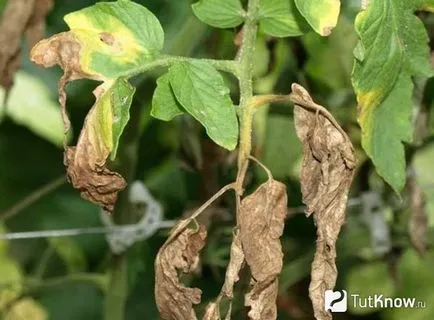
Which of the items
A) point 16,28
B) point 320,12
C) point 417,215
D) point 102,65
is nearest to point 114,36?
point 102,65

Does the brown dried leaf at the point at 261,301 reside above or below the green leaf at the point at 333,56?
above

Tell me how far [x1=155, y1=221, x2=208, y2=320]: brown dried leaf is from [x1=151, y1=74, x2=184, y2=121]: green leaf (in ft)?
0.24

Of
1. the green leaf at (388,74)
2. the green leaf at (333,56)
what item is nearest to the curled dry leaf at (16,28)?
the green leaf at (333,56)

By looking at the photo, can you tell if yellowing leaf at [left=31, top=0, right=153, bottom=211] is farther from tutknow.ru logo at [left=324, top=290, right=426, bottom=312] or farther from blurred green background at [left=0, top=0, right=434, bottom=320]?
tutknow.ru logo at [left=324, top=290, right=426, bottom=312]

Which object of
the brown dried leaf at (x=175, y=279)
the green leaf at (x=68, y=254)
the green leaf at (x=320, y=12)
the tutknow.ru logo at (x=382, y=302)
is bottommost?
the green leaf at (x=68, y=254)

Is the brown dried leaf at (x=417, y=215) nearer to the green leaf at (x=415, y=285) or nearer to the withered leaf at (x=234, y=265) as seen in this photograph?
the green leaf at (x=415, y=285)

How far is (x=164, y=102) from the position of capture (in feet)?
2.19

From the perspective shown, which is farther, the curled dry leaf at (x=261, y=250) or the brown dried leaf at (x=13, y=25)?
the brown dried leaf at (x=13, y=25)

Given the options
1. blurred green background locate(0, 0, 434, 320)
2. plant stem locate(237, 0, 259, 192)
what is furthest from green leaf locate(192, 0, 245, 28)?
blurred green background locate(0, 0, 434, 320)

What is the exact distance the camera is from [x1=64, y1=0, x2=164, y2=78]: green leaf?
0.65 meters

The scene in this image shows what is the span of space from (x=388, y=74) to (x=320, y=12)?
69mm

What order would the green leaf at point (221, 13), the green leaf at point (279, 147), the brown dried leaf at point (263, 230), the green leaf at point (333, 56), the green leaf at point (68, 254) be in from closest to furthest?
1. the brown dried leaf at point (263, 230)
2. the green leaf at point (221, 13)
3. the green leaf at point (333, 56)
4. the green leaf at point (279, 147)
5. the green leaf at point (68, 254)

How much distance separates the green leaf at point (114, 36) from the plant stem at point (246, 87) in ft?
0.18

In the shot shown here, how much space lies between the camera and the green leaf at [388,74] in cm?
62
